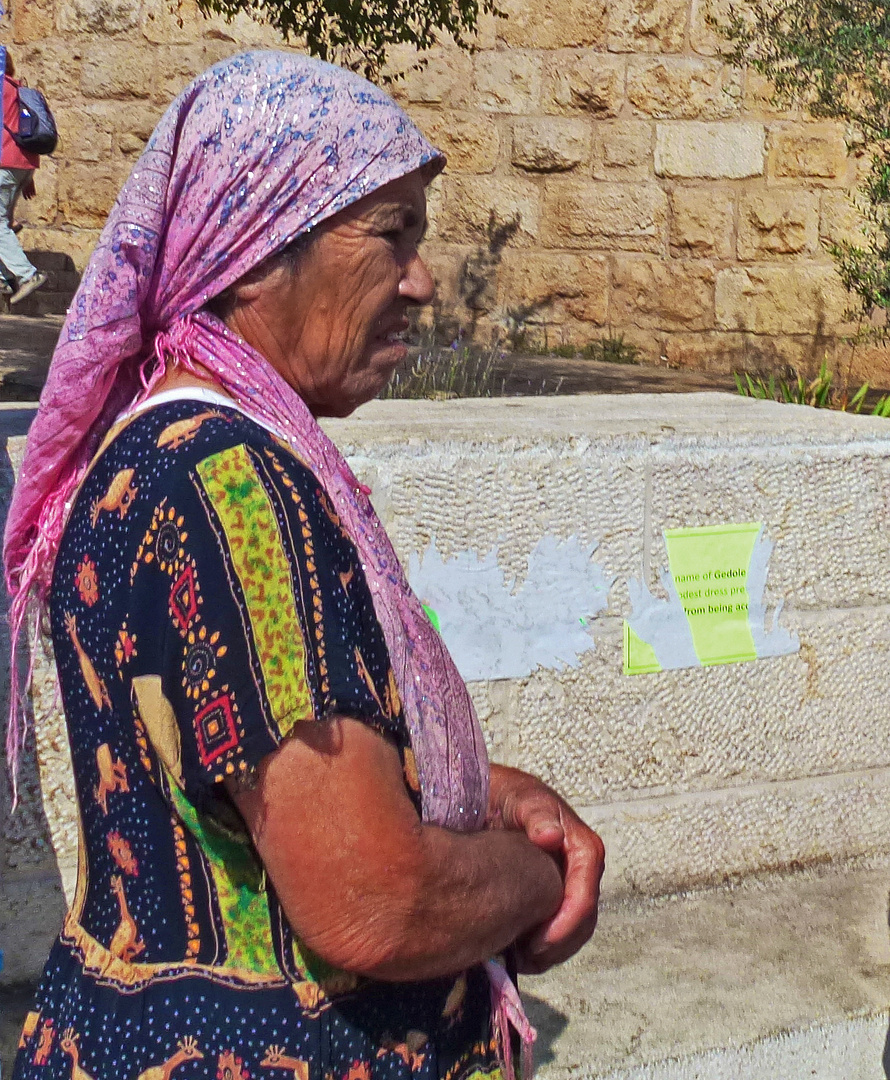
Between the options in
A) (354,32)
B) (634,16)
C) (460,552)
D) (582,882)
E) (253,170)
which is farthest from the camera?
(634,16)

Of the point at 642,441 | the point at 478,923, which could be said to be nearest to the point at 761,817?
the point at 642,441

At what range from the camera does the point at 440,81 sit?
8.09 meters

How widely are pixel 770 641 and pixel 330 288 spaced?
218 cm

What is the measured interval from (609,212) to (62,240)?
346 cm

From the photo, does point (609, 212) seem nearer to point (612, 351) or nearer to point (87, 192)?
point (612, 351)

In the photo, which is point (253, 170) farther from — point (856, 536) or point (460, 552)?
point (856, 536)

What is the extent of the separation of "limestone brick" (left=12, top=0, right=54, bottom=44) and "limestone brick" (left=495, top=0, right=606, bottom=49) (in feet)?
9.06

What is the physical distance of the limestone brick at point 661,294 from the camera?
26.9 ft

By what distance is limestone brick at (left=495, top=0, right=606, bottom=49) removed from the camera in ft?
26.2

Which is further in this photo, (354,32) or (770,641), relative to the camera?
(354,32)

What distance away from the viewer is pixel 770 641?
3350 millimetres

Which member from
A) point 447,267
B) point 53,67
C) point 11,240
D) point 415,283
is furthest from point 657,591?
point 53,67

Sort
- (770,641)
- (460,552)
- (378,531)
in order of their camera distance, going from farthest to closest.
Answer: (770,641), (460,552), (378,531)

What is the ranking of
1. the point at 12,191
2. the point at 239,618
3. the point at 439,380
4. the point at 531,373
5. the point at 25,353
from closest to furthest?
the point at 239,618 < the point at 439,380 < the point at 25,353 < the point at 531,373 < the point at 12,191
